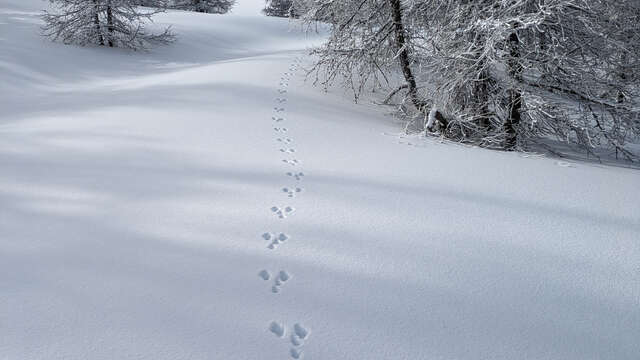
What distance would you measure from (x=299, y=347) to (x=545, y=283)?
1777 millimetres

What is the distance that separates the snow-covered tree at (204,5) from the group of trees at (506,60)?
24.2 m

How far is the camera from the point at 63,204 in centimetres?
385

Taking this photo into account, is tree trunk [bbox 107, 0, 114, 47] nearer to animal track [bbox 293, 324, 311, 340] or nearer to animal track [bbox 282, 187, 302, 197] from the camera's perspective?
animal track [bbox 282, 187, 302, 197]

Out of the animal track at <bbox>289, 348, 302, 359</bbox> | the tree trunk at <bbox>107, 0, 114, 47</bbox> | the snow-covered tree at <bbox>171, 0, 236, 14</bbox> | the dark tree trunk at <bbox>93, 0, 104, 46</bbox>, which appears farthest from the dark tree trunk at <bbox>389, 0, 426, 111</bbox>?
the snow-covered tree at <bbox>171, 0, 236, 14</bbox>

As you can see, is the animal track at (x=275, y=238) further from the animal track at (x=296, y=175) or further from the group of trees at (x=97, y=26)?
the group of trees at (x=97, y=26)

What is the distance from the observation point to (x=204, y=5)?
30609mm

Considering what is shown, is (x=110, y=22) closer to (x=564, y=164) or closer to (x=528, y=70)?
(x=528, y=70)

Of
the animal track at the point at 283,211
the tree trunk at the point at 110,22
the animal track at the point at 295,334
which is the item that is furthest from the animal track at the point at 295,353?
the tree trunk at the point at 110,22

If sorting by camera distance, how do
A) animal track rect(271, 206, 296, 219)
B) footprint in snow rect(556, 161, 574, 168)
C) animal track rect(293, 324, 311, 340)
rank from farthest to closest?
footprint in snow rect(556, 161, 574, 168) < animal track rect(271, 206, 296, 219) < animal track rect(293, 324, 311, 340)

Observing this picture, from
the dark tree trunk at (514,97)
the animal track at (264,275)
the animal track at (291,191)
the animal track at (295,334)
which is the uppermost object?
the dark tree trunk at (514,97)

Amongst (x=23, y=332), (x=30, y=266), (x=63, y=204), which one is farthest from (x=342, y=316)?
(x=63, y=204)

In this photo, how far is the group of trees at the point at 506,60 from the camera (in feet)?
22.4

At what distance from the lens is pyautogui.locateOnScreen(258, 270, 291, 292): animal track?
2924 mm

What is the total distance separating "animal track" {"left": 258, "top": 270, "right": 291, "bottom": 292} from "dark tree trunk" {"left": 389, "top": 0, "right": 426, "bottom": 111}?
597 cm
